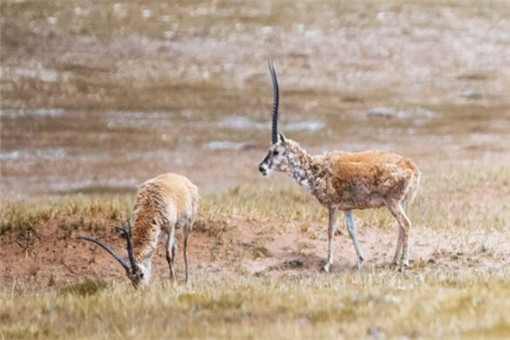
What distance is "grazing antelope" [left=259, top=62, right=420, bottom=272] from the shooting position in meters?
17.0

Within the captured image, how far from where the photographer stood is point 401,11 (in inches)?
2351

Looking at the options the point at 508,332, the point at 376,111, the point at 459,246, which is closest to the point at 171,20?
the point at 376,111

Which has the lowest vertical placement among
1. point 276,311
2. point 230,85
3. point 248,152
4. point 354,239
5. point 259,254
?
point 248,152

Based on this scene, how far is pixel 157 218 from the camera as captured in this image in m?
16.0

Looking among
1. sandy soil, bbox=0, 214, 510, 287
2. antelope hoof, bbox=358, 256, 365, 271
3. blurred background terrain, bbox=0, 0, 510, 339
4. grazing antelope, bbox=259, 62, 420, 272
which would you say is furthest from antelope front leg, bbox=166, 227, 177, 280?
antelope hoof, bbox=358, 256, 365, 271

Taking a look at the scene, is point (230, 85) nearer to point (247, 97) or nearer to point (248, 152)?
point (247, 97)

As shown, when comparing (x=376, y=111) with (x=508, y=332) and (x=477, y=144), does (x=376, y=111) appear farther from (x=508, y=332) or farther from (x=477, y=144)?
(x=508, y=332)

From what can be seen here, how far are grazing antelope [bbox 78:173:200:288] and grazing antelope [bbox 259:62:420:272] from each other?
4.70ft

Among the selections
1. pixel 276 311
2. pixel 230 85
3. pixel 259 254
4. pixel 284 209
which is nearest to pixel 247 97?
pixel 230 85

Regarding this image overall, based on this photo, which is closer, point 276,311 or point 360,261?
point 276,311

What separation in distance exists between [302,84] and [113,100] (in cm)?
764

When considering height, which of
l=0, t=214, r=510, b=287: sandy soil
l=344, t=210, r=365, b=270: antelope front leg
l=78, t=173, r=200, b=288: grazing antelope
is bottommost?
l=0, t=214, r=510, b=287: sandy soil

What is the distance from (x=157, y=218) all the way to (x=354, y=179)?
113 inches

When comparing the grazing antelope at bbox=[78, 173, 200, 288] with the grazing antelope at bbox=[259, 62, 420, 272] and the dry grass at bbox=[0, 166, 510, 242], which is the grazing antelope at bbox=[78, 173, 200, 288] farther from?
the dry grass at bbox=[0, 166, 510, 242]
